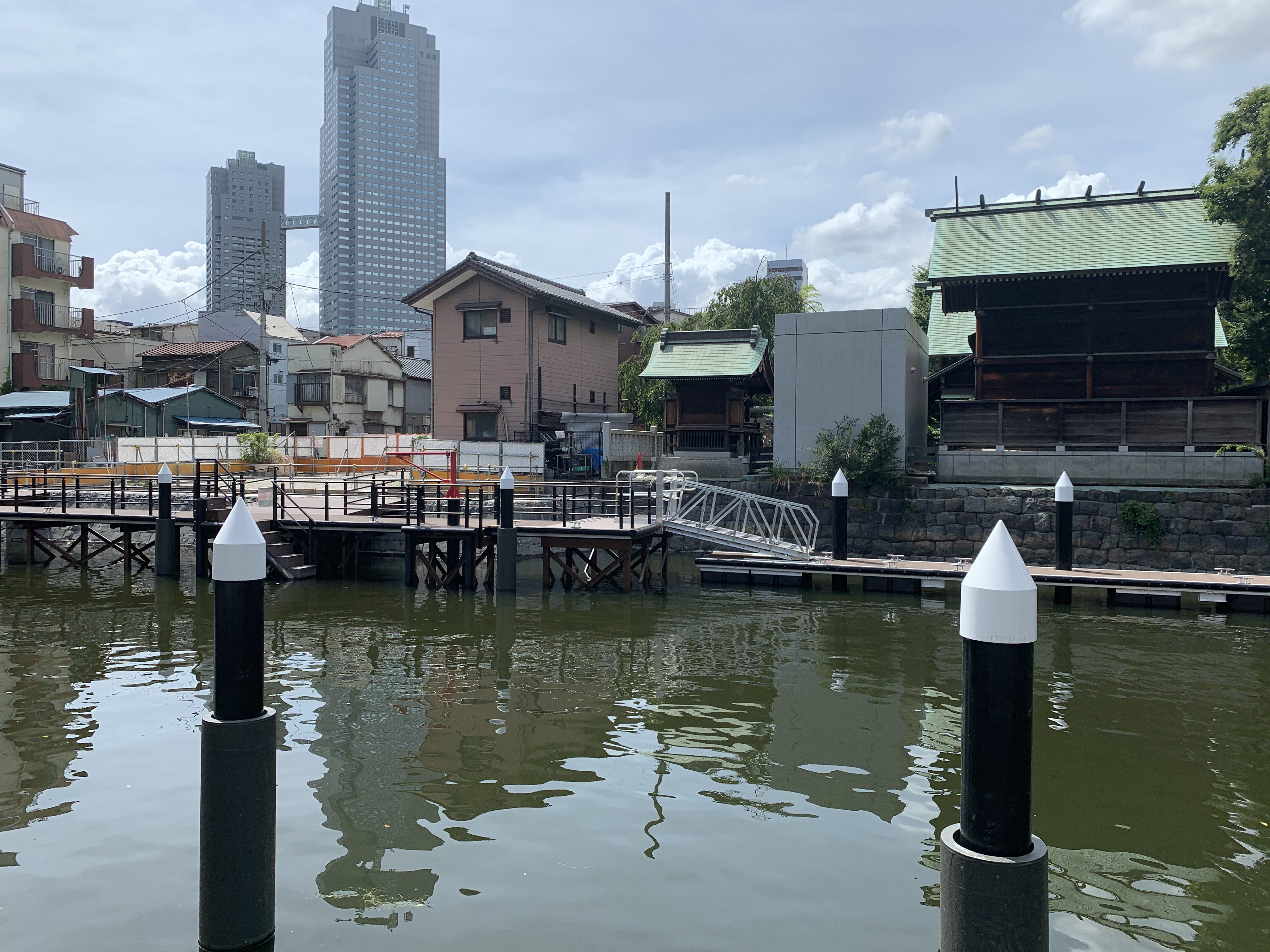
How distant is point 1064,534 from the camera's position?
2025 cm

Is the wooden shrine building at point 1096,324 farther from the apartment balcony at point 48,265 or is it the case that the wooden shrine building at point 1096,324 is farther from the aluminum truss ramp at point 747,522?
the apartment balcony at point 48,265

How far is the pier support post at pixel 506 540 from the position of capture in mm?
20188

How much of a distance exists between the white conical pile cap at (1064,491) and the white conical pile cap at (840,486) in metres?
4.82

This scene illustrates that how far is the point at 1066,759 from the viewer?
378 inches

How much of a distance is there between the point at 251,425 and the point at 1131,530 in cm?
4340

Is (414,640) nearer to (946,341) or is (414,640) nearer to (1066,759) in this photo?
(1066,759)

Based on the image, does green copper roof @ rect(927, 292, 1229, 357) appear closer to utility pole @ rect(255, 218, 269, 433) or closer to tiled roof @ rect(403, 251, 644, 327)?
tiled roof @ rect(403, 251, 644, 327)

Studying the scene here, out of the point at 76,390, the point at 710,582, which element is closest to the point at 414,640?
the point at 710,582

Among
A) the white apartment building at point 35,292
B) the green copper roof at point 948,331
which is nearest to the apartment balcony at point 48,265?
the white apartment building at point 35,292

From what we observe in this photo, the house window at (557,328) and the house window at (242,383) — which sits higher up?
the house window at (557,328)

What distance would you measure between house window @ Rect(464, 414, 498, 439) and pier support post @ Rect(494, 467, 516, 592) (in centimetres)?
1953

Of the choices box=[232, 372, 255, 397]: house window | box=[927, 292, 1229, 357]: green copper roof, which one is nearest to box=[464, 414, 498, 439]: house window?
box=[927, 292, 1229, 357]: green copper roof

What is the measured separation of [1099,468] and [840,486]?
797cm

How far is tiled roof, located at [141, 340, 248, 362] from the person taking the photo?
5247 centimetres
